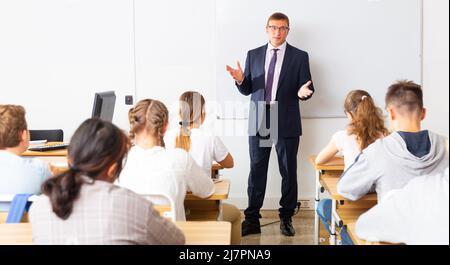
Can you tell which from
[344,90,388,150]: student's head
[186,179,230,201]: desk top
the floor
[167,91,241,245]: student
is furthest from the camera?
the floor

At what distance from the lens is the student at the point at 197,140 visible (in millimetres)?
3113

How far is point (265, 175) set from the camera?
433 cm

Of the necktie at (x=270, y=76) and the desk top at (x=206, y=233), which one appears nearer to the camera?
the desk top at (x=206, y=233)

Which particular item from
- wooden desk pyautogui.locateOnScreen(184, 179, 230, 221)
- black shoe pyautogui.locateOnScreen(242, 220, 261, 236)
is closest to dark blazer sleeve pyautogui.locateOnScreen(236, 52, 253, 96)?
black shoe pyautogui.locateOnScreen(242, 220, 261, 236)

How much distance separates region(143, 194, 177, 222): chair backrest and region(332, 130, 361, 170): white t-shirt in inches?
48.5

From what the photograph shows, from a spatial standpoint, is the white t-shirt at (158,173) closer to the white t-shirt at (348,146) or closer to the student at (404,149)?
the student at (404,149)

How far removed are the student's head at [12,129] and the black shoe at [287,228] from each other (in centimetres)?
225

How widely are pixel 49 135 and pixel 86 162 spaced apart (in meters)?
3.10

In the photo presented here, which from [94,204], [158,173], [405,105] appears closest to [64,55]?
[158,173]

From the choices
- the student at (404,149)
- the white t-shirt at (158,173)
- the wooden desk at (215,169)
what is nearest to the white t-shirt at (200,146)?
the wooden desk at (215,169)

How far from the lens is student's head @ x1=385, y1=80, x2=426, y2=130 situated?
7.46 ft

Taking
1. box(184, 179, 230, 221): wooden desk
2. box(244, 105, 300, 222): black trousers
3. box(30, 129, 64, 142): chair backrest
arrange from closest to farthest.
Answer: box(184, 179, 230, 221): wooden desk < box(244, 105, 300, 222): black trousers < box(30, 129, 64, 142): chair backrest

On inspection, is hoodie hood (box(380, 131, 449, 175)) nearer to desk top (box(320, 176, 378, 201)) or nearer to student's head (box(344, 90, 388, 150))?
desk top (box(320, 176, 378, 201))

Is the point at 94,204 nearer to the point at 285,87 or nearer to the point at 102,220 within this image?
the point at 102,220
